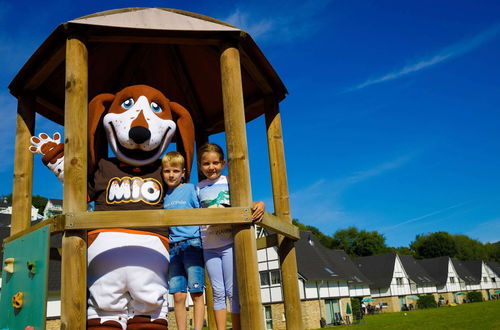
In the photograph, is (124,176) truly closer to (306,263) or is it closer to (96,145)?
(96,145)

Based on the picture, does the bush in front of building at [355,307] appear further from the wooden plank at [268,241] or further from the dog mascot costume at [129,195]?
the dog mascot costume at [129,195]

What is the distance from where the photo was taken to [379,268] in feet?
192

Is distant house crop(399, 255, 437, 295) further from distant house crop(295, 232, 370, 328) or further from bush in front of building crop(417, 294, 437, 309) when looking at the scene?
distant house crop(295, 232, 370, 328)

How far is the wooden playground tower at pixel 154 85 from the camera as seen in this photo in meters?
3.95

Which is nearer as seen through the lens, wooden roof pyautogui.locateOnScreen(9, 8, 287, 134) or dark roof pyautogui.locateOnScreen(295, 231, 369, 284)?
wooden roof pyautogui.locateOnScreen(9, 8, 287, 134)

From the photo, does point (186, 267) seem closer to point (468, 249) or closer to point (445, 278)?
point (445, 278)

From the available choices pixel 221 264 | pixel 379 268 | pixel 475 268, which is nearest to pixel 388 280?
pixel 379 268

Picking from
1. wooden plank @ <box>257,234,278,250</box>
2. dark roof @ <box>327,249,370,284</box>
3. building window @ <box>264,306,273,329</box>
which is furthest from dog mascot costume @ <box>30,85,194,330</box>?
dark roof @ <box>327,249,370,284</box>

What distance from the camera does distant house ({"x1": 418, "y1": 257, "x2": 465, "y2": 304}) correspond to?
66.2 metres

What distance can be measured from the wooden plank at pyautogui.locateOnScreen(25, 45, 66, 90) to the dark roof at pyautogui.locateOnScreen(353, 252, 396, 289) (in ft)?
178

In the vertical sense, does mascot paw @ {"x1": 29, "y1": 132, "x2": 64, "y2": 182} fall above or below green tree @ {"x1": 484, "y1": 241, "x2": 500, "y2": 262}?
below

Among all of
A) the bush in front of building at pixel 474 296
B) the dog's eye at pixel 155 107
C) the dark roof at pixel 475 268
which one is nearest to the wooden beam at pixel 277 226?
the dog's eye at pixel 155 107

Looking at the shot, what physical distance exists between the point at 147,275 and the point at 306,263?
34.2 meters

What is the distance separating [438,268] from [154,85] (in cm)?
6968
